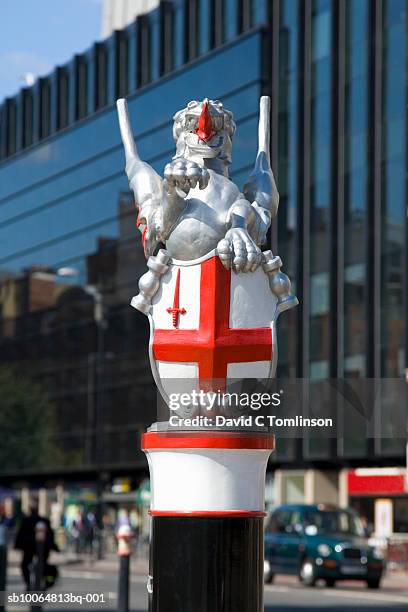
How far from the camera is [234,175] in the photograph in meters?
32.2

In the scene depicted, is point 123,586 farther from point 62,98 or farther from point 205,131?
point 62,98

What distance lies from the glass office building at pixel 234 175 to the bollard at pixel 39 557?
60.5 feet

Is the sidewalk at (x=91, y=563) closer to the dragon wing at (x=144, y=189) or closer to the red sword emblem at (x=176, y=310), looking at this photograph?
the dragon wing at (x=144, y=189)

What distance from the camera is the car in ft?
82.6

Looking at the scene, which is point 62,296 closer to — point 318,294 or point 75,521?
point 75,521

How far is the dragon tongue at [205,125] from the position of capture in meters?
5.71

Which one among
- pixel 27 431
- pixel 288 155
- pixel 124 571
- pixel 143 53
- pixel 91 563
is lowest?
pixel 91 563

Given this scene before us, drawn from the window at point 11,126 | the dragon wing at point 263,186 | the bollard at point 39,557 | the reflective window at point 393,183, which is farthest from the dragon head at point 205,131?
the window at point 11,126

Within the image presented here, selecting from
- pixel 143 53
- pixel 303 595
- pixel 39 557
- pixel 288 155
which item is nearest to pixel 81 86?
pixel 143 53

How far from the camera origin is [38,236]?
5828 cm

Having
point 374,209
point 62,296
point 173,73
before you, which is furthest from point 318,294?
point 62,296

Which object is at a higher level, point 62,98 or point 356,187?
point 62,98

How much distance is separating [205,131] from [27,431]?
5418 centimetres

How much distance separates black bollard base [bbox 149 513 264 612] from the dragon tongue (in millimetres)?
1668
